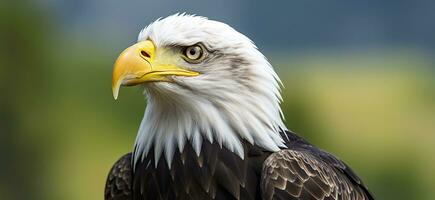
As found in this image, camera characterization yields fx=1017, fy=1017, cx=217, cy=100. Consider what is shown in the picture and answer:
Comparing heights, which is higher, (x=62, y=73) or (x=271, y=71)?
(x=271, y=71)

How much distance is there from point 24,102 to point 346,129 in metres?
3.44

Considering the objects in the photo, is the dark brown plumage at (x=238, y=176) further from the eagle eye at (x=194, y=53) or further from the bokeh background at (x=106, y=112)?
the bokeh background at (x=106, y=112)

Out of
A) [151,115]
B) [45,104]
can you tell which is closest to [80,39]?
[45,104]

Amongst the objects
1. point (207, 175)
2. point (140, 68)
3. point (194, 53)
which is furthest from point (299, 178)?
point (140, 68)

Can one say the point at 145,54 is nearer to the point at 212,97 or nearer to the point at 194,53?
the point at 194,53

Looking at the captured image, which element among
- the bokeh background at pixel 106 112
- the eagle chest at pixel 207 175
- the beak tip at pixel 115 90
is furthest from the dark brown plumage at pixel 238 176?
the bokeh background at pixel 106 112

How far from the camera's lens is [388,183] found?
10.0 meters

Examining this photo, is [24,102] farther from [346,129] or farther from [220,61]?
[220,61]

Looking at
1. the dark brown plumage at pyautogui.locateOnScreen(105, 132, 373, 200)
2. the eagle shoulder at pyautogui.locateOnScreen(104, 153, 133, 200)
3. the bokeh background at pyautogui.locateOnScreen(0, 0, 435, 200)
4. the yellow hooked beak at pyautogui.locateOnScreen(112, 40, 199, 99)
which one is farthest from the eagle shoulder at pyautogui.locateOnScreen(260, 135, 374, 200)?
the bokeh background at pyautogui.locateOnScreen(0, 0, 435, 200)

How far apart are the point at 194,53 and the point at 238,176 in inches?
18.3

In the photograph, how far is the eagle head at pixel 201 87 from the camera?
3469 millimetres

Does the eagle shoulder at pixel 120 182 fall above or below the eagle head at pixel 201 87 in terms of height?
below

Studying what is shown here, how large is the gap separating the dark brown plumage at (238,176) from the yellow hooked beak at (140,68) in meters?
0.33

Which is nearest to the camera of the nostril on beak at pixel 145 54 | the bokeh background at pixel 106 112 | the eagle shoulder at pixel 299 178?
the nostril on beak at pixel 145 54
